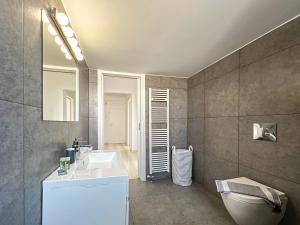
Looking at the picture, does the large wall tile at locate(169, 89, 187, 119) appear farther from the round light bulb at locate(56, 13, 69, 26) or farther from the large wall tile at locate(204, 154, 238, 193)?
the round light bulb at locate(56, 13, 69, 26)

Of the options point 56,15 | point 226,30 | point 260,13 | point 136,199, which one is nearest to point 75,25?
point 56,15

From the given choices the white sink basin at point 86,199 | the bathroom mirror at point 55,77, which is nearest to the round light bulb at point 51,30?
the bathroom mirror at point 55,77

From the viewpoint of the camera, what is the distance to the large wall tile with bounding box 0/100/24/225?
607 mm

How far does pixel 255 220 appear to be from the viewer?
1.48 m

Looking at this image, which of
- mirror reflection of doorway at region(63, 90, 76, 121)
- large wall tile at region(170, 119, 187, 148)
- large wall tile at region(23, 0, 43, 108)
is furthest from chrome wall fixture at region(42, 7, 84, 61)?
large wall tile at region(170, 119, 187, 148)

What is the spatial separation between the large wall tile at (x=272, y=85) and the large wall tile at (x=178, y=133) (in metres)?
1.46

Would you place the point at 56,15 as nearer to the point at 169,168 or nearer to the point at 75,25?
the point at 75,25

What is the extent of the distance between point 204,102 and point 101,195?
235 centimetres

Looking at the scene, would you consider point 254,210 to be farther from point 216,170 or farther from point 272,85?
point 272,85

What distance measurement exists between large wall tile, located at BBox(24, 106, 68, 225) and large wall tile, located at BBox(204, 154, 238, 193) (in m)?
2.15

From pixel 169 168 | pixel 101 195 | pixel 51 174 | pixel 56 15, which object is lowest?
pixel 169 168

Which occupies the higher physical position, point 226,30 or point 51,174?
point 226,30

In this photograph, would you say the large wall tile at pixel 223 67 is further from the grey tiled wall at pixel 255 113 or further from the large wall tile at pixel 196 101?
the large wall tile at pixel 196 101

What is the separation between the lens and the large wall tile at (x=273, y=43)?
1.50 meters
